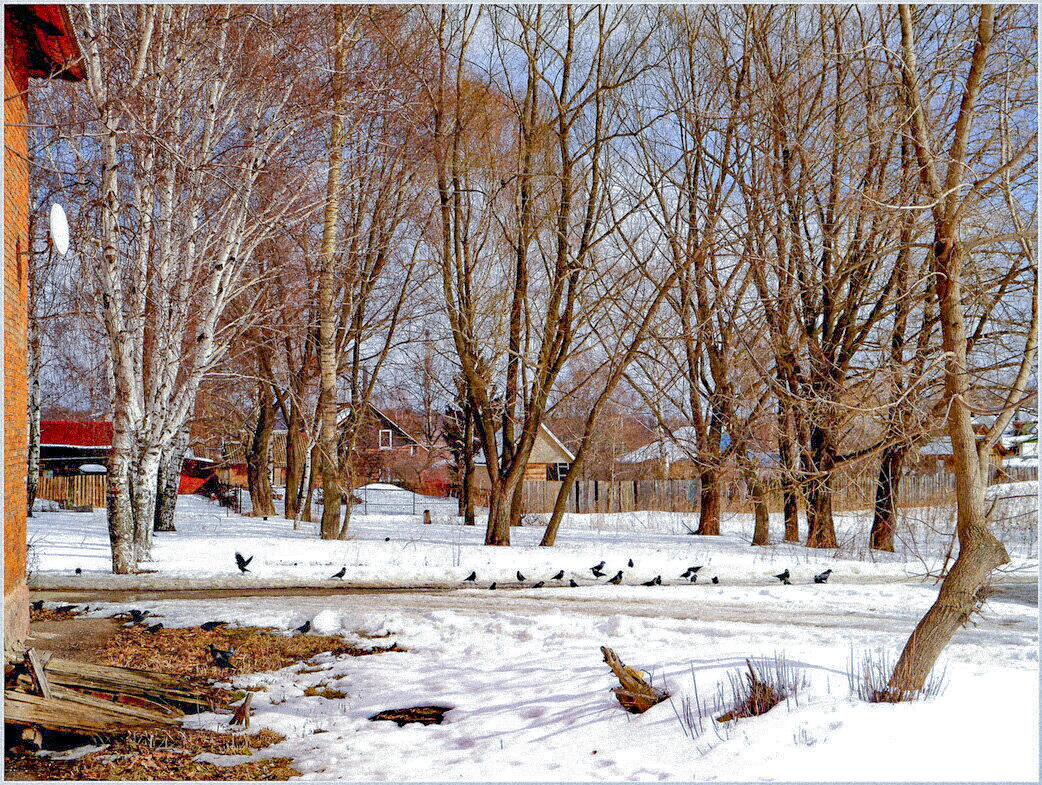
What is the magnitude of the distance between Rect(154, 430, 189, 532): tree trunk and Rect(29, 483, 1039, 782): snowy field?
2050 millimetres

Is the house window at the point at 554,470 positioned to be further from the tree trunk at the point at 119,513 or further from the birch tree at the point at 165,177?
the tree trunk at the point at 119,513

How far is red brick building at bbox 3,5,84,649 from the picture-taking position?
775cm

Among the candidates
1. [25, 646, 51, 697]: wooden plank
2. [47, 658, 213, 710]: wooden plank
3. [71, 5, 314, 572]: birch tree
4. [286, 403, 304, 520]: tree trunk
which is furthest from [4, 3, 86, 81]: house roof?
[286, 403, 304, 520]: tree trunk

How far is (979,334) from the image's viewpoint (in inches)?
448

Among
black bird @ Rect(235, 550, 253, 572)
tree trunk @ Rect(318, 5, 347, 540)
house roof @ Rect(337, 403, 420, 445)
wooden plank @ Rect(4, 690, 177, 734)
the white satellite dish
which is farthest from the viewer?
house roof @ Rect(337, 403, 420, 445)

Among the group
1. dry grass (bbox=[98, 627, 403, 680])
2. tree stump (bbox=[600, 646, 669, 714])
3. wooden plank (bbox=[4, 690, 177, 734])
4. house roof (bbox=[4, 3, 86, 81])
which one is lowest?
dry grass (bbox=[98, 627, 403, 680])

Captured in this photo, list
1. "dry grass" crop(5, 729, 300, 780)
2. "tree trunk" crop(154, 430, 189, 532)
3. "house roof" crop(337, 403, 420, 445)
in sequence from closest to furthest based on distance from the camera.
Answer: "dry grass" crop(5, 729, 300, 780)
"tree trunk" crop(154, 430, 189, 532)
"house roof" crop(337, 403, 420, 445)

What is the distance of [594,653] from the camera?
7.91 metres

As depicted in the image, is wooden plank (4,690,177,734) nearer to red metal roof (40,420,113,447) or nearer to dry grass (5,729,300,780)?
dry grass (5,729,300,780)

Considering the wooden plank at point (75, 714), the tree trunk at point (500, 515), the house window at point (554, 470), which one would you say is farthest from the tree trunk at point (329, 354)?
the house window at point (554, 470)

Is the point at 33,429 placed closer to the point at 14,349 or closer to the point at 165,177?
the point at 165,177

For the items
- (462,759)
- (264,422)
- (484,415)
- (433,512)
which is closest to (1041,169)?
(462,759)

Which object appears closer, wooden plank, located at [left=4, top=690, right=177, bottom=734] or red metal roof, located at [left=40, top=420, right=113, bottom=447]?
wooden plank, located at [left=4, top=690, right=177, bottom=734]

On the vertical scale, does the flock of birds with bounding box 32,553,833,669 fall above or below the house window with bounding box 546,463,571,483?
below
